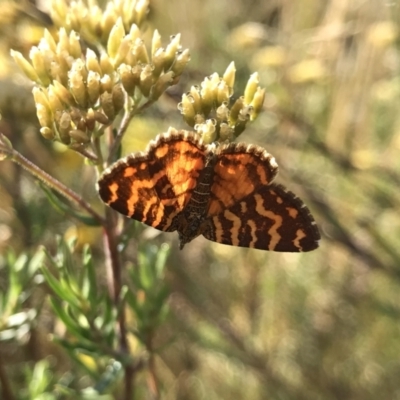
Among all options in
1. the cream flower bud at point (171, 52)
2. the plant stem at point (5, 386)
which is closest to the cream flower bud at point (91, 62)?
the cream flower bud at point (171, 52)

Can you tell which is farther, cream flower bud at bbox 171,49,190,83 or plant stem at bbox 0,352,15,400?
plant stem at bbox 0,352,15,400

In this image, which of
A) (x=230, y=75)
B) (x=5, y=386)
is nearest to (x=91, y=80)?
(x=230, y=75)

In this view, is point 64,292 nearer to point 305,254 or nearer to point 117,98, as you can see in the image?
point 117,98

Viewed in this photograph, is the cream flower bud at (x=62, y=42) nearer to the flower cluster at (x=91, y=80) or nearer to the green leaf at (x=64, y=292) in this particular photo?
the flower cluster at (x=91, y=80)

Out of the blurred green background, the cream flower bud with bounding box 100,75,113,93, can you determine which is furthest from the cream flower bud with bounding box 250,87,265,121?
the blurred green background

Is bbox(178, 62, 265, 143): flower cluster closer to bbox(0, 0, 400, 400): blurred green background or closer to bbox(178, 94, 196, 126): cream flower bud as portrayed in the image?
bbox(178, 94, 196, 126): cream flower bud

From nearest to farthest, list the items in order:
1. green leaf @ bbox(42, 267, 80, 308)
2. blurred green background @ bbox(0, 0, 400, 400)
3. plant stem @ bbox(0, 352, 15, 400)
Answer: green leaf @ bbox(42, 267, 80, 308) < plant stem @ bbox(0, 352, 15, 400) < blurred green background @ bbox(0, 0, 400, 400)
